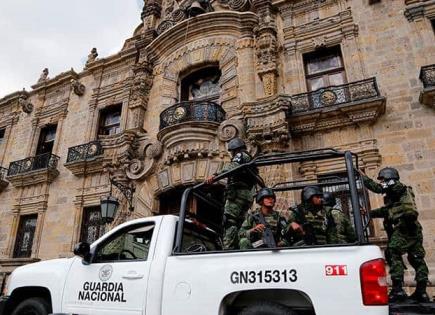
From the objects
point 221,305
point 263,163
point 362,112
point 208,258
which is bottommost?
point 221,305

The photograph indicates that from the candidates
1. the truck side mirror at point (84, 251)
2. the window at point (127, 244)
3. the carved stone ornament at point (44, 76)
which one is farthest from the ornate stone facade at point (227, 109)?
the truck side mirror at point (84, 251)

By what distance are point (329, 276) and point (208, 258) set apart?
118 cm

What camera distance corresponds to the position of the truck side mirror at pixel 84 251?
3.95 meters

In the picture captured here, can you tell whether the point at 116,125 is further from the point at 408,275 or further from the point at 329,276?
the point at 329,276

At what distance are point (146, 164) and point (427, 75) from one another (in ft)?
27.7

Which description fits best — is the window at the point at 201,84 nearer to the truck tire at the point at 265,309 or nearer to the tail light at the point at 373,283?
the truck tire at the point at 265,309

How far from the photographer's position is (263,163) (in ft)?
12.5

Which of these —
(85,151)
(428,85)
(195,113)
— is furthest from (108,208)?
(428,85)

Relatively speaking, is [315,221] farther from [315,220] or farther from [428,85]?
[428,85]

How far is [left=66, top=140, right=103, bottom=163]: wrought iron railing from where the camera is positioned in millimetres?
12438

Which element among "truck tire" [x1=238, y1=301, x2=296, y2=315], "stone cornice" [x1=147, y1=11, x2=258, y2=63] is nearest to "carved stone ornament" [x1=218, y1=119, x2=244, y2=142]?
"stone cornice" [x1=147, y1=11, x2=258, y2=63]

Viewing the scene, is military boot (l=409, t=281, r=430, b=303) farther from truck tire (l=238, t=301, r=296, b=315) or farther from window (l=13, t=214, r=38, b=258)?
window (l=13, t=214, r=38, b=258)

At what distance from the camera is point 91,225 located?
468 inches

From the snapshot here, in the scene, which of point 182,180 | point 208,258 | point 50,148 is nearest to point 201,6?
point 182,180
